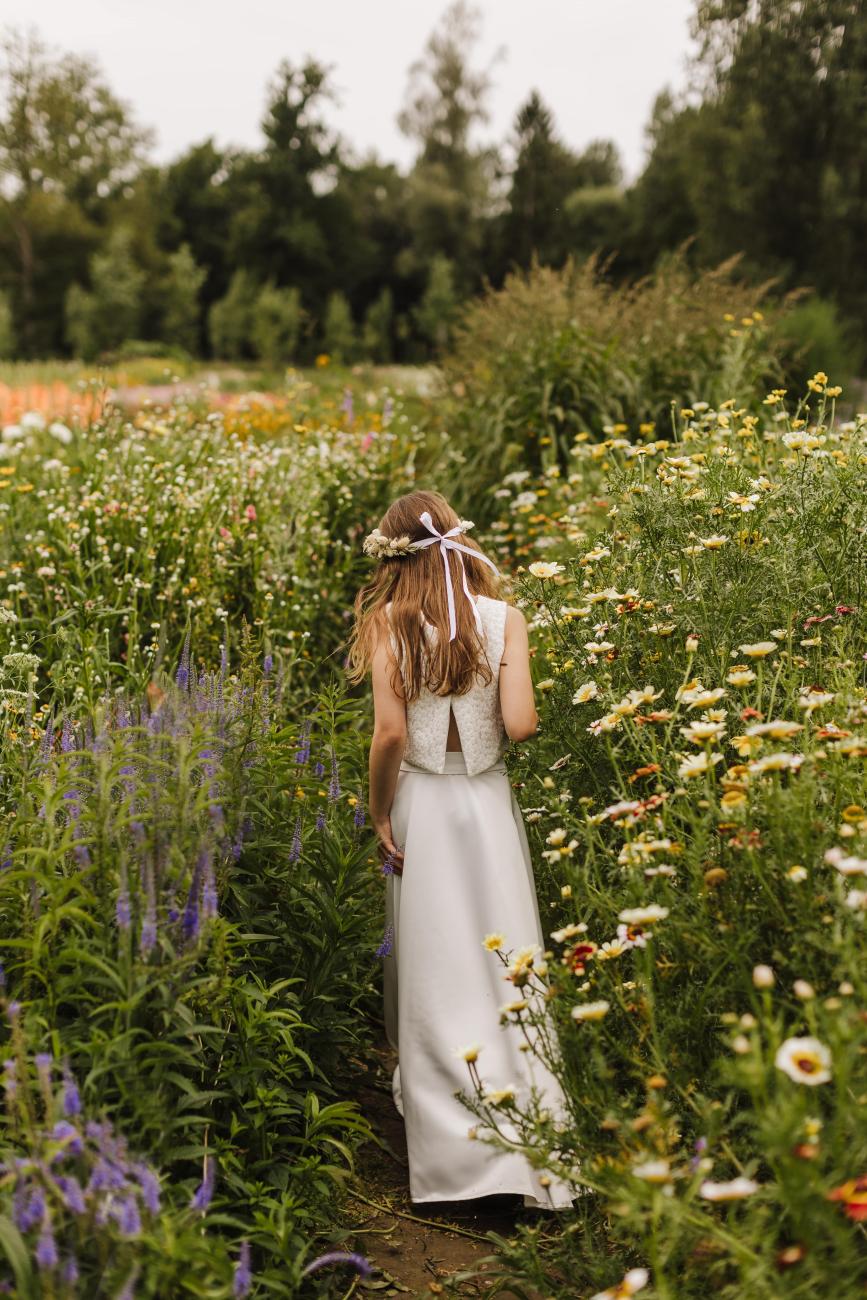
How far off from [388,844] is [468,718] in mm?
435

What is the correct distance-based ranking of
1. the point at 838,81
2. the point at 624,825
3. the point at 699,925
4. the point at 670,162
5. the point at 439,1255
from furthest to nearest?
the point at 670,162, the point at 838,81, the point at 439,1255, the point at 624,825, the point at 699,925

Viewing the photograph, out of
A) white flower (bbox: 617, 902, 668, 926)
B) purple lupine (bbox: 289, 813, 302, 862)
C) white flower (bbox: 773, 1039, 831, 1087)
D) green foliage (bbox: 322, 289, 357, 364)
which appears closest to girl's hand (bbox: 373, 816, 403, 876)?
purple lupine (bbox: 289, 813, 302, 862)

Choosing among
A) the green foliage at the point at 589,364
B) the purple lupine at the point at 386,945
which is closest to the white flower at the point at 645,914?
the purple lupine at the point at 386,945

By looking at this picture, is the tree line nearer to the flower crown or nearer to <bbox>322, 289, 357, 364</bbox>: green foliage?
<bbox>322, 289, 357, 364</bbox>: green foliage

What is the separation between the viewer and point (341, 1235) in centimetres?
241

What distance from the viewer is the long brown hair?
2.94 meters

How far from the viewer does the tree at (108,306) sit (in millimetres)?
30797

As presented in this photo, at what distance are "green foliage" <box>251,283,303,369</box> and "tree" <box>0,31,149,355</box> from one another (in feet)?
50.0

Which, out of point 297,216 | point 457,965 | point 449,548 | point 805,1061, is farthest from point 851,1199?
point 297,216

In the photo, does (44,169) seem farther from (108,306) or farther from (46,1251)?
(46,1251)

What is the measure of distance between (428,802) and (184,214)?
150 feet

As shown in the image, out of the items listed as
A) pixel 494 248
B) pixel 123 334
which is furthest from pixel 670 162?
pixel 123 334

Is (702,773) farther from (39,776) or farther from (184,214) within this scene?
(184,214)

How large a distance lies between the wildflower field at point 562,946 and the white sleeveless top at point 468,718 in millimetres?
195
